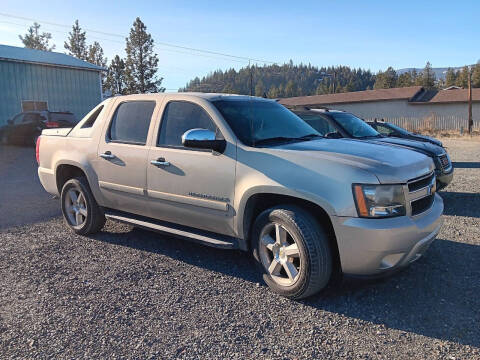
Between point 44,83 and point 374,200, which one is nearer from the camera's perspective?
point 374,200

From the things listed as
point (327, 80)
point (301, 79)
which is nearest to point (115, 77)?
point (327, 80)

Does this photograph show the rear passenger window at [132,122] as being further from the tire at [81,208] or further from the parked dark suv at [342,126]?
the parked dark suv at [342,126]

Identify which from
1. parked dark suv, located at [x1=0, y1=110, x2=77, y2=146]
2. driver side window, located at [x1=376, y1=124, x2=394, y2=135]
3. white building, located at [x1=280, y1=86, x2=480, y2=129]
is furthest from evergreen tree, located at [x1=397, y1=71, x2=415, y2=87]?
parked dark suv, located at [x1=0, y1=110, x2=77, y2=146]

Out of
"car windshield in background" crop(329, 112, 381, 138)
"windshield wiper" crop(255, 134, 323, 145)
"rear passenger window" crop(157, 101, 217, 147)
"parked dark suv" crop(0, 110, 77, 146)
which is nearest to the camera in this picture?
"windshield wiper" crop(255, 134, 323, 145)

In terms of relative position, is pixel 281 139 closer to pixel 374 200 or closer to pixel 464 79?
pixel 374 200

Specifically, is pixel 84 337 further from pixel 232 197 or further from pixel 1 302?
pixel 232 197

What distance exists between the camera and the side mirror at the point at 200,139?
3.73 meters

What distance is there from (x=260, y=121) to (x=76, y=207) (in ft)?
9.43

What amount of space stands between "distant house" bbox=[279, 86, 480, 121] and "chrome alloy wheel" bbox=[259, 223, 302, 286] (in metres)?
45.8

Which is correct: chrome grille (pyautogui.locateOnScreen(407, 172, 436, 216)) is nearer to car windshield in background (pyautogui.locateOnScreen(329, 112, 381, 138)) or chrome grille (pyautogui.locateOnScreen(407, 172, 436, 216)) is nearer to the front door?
the front door

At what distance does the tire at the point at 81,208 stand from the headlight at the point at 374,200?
344 cm

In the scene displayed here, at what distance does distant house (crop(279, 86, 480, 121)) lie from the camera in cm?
4695

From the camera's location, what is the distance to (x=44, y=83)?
877 inches

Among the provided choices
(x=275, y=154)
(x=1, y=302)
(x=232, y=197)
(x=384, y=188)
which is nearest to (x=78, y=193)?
(x=1, y=302)
